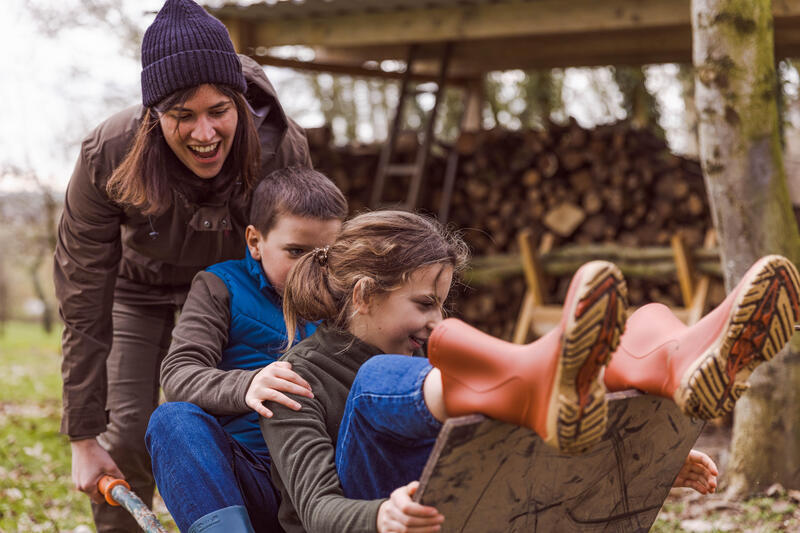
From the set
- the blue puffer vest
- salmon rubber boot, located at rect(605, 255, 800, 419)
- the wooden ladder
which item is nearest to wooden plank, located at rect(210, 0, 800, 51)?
the wooden ladder

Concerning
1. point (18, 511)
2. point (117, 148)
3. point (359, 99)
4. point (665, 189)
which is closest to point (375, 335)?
point (117, 148)

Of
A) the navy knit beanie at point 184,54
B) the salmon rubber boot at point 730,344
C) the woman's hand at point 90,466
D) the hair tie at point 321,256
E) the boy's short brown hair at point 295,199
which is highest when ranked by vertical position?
the navy knit beanie at point 184,54

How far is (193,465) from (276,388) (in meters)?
0.26

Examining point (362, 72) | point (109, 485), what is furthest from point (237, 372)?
point (362, 72)

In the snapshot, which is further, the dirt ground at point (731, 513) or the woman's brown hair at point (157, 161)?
the dirt ground at point (731, 513)

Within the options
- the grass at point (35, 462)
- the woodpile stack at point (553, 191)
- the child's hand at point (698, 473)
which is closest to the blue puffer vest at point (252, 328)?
the child's hand at point (698, 473)

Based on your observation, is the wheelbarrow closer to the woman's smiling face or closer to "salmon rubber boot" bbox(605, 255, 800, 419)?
the woman's smiling face

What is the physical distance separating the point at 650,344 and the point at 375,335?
0.52m

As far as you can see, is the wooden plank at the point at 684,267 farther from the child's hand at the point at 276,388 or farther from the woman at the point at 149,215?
the child's hand at the point at 276,388

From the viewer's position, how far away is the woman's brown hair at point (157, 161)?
2139mm

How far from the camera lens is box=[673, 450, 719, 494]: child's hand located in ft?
5.53

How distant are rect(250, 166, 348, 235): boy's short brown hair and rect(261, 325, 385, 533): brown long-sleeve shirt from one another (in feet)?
1.48

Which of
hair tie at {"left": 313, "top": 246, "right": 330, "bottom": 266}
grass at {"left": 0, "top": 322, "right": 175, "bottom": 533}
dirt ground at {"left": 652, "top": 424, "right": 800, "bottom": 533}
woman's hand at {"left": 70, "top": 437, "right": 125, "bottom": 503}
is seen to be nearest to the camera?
hair tie at {"left": 313, "top": 246, "right": 330, "bottom": 266}

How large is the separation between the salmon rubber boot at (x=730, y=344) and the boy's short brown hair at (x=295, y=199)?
968mm
